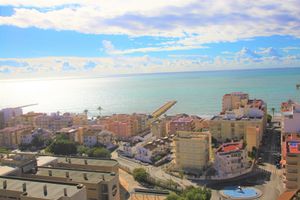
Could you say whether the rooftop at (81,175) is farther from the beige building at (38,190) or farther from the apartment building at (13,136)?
the apartment building at (13,136)

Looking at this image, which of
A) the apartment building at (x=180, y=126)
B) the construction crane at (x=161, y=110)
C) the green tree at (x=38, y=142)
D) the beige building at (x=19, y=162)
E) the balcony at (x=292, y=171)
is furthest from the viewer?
the construction crane at (x=161, y=110)

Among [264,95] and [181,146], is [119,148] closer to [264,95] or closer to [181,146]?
[181,146]

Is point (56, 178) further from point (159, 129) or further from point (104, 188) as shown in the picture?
point (159, 129)

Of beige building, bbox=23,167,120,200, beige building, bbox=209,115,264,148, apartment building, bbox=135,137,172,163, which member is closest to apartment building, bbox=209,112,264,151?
beige building, bbox=209,115,264,148

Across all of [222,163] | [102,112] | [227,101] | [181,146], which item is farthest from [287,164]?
[102,112]

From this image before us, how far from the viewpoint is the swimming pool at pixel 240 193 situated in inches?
661

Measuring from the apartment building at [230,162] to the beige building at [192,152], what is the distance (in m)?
0.79

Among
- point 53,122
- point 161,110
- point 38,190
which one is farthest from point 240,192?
point 161,110

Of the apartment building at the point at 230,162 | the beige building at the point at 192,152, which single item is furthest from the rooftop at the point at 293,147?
the beige building at the point at 192,152

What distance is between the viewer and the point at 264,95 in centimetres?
6031

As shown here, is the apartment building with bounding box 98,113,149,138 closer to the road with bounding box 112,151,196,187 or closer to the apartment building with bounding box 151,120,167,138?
the apartment building with bounding box 151,120,167,138

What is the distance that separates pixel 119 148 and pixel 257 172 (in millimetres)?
10951

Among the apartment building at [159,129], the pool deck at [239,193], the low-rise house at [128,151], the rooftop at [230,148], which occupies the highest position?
the apartment building at [159,129]

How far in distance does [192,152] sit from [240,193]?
14.6 ft
